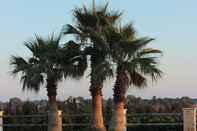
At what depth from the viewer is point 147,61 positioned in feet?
66.2

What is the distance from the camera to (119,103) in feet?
66.7

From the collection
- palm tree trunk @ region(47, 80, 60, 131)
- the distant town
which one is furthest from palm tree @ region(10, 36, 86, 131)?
the distant town

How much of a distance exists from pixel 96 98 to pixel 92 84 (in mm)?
645

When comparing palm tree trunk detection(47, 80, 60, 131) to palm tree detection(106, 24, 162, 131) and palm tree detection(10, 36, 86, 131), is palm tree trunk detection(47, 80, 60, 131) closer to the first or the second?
palm tree detection(10, 36, 86, 131)

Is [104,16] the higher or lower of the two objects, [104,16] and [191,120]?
the higher

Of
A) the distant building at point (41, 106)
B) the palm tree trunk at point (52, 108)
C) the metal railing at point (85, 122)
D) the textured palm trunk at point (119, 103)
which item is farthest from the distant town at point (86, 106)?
the textured palm trunk at point (119, 103)

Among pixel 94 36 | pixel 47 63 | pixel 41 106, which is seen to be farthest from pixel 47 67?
pixel 41 106

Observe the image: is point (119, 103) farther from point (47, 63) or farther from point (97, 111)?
point (47, 63)

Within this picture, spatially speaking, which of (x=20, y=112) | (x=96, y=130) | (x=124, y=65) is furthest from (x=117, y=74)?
(x=20, y=112)

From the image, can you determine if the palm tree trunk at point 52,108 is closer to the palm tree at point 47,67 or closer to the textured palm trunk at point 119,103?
the palm tree at point 47,67

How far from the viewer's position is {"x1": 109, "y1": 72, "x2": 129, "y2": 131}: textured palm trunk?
2016 centimetres

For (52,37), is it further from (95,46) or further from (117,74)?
(117,74)

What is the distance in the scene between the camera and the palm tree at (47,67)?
70.4 ft

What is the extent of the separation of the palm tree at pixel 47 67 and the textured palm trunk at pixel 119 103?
183 centimetres
